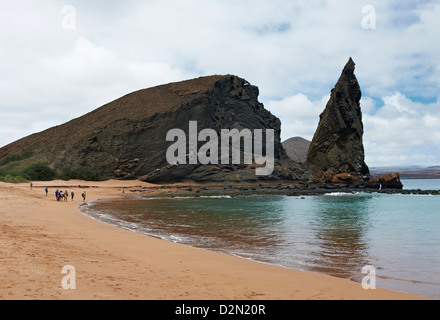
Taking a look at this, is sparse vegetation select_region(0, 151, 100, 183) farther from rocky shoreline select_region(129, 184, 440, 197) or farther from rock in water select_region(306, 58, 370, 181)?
rock in water select_region(306, 58, 370, 181)

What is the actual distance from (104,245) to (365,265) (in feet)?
28.4

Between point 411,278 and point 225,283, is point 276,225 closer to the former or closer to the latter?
point 411,278

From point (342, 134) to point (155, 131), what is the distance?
53535 mm

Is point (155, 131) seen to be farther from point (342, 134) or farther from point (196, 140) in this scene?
point (342, 134)

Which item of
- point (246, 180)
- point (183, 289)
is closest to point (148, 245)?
point (183, 289)

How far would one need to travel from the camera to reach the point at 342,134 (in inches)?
3725

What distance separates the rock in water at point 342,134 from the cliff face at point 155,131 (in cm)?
782

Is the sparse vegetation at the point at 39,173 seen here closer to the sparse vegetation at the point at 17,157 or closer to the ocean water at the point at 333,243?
the sparse vegetation at the point at 17,157

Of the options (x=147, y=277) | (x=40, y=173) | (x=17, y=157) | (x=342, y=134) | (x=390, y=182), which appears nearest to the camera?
(x=147, y=277)

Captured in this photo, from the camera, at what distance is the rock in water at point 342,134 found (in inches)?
3575

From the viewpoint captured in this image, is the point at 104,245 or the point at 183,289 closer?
the point at 183,289

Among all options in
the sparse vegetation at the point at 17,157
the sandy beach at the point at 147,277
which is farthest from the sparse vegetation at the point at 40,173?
the sandy beach at the point at 147,277

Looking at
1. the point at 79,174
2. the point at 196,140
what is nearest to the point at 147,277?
the point at 79,174

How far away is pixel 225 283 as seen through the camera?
280 inches
